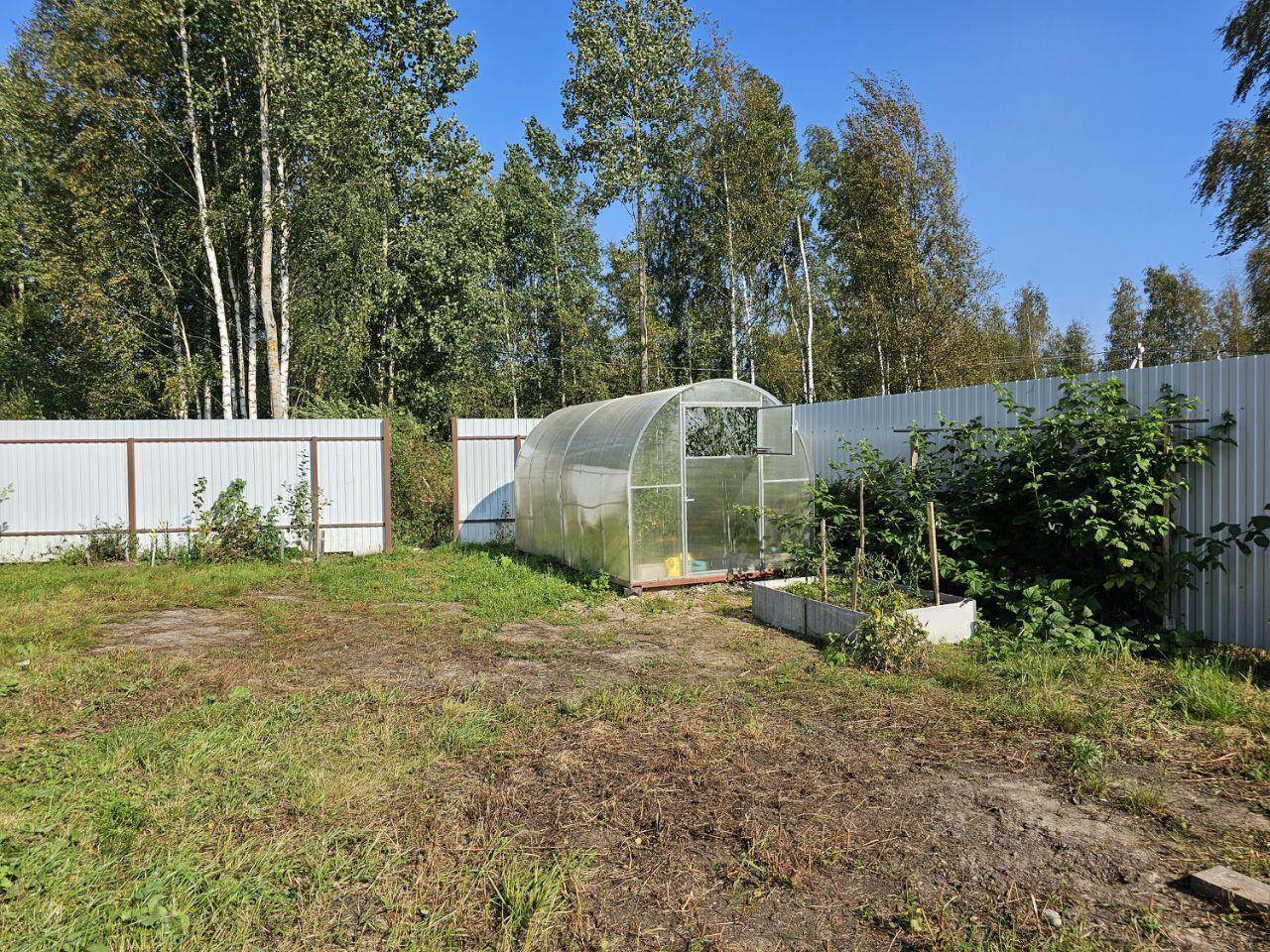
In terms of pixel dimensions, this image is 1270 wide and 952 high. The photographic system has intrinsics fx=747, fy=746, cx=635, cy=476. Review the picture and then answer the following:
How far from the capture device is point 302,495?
1225 centimetres

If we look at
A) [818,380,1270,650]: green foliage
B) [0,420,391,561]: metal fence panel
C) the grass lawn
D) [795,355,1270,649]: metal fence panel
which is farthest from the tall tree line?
the grass lawn

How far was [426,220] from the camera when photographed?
734 inches

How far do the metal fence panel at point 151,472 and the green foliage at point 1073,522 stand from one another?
8.94 m

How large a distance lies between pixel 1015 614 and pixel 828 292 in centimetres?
1813

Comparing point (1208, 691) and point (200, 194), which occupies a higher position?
point (200, 194)

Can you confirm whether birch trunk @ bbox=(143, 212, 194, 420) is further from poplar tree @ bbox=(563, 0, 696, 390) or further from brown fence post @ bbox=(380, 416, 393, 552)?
poplar tree @ bbox=(563, 0, 696, 390)

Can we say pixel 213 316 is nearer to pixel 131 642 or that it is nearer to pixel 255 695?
pixel 131 642

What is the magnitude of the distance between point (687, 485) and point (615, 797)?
19.3 feet

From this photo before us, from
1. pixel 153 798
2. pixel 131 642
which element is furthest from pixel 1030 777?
pixel 131 642

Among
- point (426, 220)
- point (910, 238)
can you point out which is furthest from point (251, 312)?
point (910, 238)

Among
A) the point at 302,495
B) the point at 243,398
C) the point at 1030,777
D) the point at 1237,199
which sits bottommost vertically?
the point at 1030,777

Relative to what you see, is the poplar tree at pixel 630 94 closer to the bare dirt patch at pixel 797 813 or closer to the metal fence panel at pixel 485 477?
the metal fence panel at pixel 485 477

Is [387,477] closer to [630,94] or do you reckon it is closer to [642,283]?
[642,283]

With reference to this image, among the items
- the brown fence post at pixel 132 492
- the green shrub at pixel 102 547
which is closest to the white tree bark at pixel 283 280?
the brown fence post at pixel 132 492
